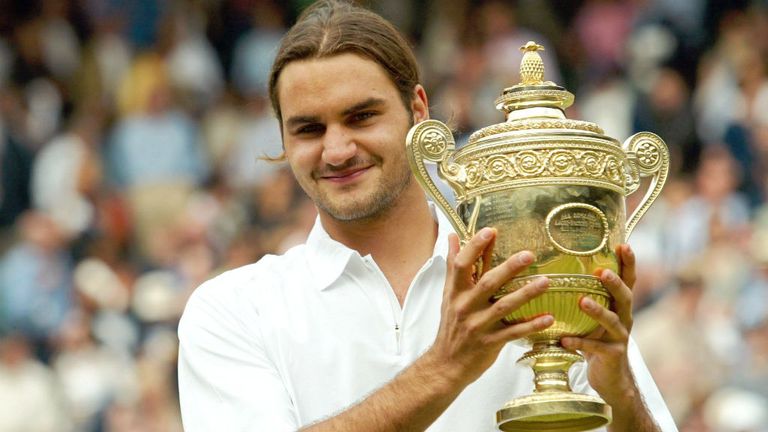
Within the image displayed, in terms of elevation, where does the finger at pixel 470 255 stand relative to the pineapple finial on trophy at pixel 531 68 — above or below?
below

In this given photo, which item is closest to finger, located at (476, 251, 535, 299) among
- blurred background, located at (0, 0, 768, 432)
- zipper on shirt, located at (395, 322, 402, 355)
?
zipper on shirt, located at (395, 322, 402, 355)

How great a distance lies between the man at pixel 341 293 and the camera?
368cm

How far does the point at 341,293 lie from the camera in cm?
385

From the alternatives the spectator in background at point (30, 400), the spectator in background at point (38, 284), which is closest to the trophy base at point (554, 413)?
the spectator in background at point (30, 400)

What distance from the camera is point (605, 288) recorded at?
10.6 ft

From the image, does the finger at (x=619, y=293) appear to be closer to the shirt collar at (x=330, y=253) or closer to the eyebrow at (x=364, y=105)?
the shirt collar at (x=330, y=253)

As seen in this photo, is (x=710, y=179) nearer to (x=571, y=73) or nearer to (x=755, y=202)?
(x=755, y=202)

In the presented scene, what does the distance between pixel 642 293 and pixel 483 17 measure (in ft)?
10.7

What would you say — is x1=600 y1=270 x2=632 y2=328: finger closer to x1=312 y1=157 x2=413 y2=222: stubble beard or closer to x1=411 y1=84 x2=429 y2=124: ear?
x1=312 y1=157 x2=413 y2=222: stubble beard

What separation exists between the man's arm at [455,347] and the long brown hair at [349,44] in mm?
746

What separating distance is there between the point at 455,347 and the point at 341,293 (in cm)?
64

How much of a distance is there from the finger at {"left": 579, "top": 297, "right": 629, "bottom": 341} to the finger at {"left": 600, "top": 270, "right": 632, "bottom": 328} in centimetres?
1

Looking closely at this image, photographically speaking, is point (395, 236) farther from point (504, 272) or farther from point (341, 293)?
point (504, 272)

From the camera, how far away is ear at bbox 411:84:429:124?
4.07m
